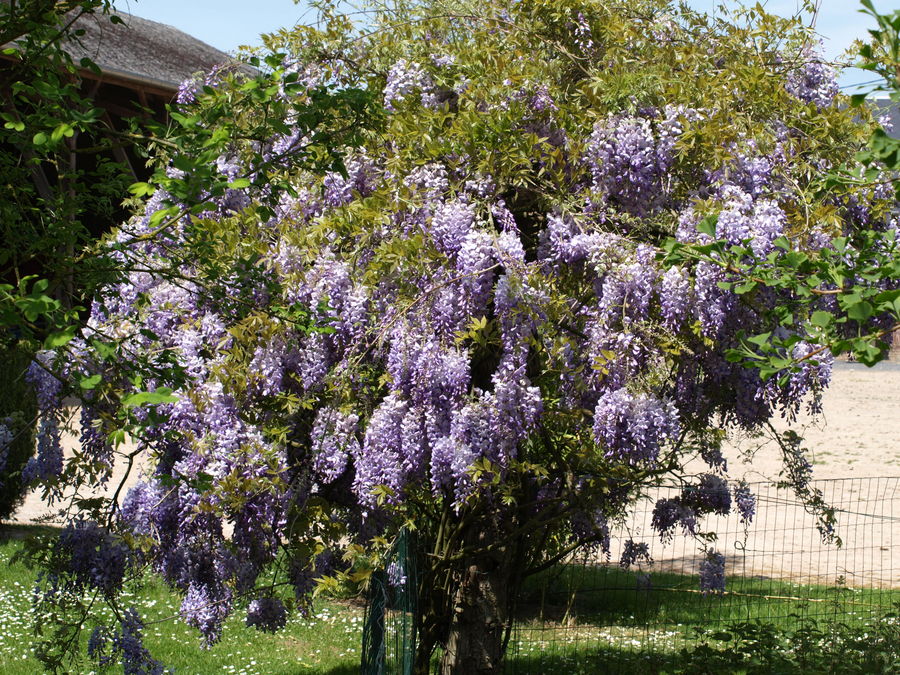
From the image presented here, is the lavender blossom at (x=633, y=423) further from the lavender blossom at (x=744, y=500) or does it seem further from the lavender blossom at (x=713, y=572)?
the lavender blossom at (x=713, y=572)

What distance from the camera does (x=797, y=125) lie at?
4.36 meters

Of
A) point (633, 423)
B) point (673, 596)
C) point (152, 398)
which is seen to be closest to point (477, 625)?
point (633, 423)

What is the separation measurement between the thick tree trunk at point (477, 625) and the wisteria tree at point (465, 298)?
1cm

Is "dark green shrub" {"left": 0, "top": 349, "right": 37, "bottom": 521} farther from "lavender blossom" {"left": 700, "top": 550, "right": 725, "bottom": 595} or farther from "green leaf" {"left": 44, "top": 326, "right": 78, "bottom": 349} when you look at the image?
"green leaf" {"left": 44, "top": 326, "right": 78, "bottom": 349}

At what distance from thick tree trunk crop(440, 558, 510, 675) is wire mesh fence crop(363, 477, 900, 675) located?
0.26 m

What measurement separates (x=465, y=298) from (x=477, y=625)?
1867 millimetres

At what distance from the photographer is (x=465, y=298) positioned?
3.98 meters

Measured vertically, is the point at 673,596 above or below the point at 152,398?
below

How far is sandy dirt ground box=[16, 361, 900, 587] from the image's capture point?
9.23 meters

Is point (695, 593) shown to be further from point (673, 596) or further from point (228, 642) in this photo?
point (228, 642)

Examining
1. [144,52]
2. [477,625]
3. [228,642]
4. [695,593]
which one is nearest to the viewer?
[477,625]

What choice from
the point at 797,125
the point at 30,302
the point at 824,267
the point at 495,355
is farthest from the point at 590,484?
the point at 30,302

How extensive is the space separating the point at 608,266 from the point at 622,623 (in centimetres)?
449

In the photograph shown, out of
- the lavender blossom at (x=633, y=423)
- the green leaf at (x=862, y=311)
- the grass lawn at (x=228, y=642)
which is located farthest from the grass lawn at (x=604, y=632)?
the green leaf at (x=862, y=311)
